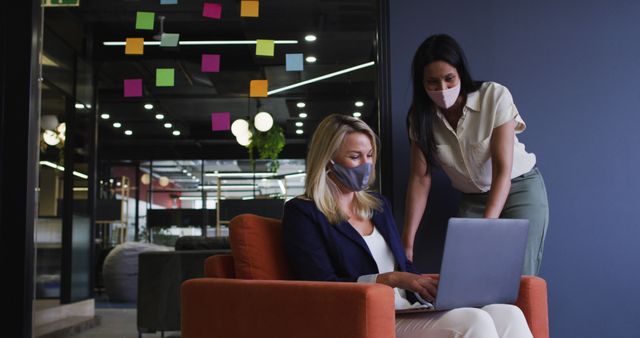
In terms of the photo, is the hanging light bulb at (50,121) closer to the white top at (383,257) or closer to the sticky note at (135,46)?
the sticky note at (135,46)

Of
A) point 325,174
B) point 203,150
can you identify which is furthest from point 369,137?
point 203,150

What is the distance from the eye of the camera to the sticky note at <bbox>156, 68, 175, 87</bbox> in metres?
3.85

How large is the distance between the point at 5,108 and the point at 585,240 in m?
2.74

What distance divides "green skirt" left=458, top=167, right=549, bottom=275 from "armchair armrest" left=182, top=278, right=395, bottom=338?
1078mm

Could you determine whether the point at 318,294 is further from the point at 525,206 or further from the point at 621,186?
the point at 621,186

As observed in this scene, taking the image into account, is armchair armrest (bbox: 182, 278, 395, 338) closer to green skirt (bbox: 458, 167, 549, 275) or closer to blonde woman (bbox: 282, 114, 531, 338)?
blonde woman (bbox: 282, 114, 531, 338)

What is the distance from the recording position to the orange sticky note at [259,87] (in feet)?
13.0

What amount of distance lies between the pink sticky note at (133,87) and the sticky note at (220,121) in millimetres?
491

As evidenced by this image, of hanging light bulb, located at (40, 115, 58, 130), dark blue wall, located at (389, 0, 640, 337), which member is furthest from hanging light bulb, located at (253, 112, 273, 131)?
hanging light bulb, located at (40, 115, 58, 130)

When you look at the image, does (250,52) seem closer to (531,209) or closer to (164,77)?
(164,77)

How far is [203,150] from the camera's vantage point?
5.86 m

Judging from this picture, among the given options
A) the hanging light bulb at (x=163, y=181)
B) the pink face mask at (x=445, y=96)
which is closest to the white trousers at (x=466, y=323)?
the pink face mask at (x=445, y=96)

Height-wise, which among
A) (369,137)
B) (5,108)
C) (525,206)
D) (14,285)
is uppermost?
(5,108)

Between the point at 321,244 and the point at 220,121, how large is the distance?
2.61 m
